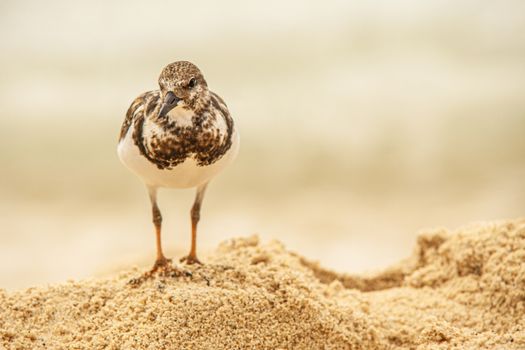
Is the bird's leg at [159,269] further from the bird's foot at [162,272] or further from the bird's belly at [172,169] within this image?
the bird's belly at [172,169]

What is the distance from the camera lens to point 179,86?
2.63 m

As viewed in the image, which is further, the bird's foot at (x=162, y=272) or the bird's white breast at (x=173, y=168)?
the bird's foot at (x=162, y=272)

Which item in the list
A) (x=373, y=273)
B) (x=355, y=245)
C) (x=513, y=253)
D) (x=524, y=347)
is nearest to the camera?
(x=524, y=347)

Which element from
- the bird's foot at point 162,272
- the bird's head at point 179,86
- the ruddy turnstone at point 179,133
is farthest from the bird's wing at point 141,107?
the bird's foot at point 162,272

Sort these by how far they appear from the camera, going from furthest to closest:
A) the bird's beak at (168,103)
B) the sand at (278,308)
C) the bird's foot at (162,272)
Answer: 1. the bird's foot at (162,272)
2. the sand at (278,308)
3. the bird's beak at (168,103)

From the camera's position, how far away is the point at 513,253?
333cm

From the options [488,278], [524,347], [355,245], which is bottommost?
[524,347]

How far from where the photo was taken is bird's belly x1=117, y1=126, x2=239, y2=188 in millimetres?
2785

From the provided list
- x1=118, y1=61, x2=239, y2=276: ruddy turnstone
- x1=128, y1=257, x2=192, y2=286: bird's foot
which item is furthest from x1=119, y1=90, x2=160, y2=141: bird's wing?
x1=128, y1=257, x2=192, y2=286: bird's foot

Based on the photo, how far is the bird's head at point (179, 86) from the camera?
103 inches

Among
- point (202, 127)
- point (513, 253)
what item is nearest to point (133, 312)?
point (202, 127)

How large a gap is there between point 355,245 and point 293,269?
2.20m

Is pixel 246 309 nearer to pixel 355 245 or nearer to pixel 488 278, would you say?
pixel 488 278

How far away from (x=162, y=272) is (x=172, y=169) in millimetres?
558
